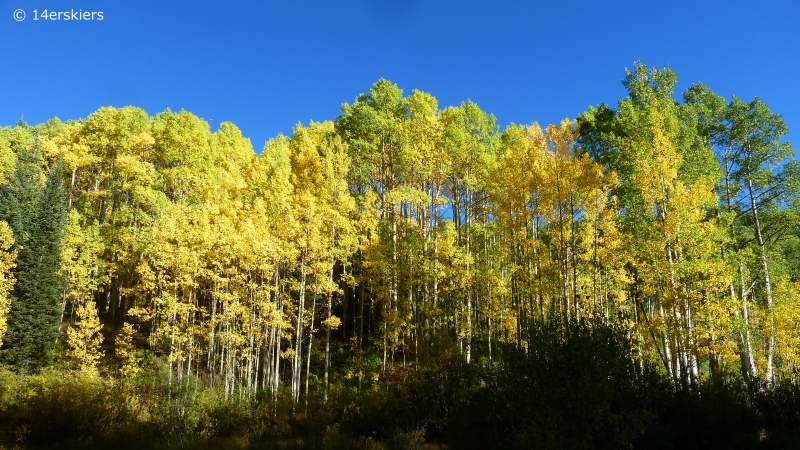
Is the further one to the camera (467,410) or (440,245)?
(440,245)

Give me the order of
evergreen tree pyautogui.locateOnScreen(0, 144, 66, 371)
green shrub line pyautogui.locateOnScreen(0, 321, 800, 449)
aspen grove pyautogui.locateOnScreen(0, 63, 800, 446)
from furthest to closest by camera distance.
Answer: evergreen tree pyautogui.locateOnScreen(0, 144, 66, 371)
aspen grove pyautogui.locateOnScreen(0, 63, 800, 446)
green shrub line pyautogui.locateOnScreen(0, 321, 800, 449)

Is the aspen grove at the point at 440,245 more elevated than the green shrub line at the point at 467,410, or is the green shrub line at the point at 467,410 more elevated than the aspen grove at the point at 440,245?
the aspen grove at the point at 440,245

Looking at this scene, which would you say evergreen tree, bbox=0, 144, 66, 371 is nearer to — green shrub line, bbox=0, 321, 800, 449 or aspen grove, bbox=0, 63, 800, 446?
aspen grove, bbox=0, 63, 800, 446

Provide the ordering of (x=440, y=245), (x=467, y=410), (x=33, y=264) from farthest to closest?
(x=33, y=264) → (x=440, y=245) → (x=467, y=410)

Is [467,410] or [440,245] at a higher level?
[440,245]

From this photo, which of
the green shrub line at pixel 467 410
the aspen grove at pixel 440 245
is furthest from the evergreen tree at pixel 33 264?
the green shrub line at pixel 467 410

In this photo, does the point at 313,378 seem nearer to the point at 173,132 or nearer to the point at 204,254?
the point at 204,254

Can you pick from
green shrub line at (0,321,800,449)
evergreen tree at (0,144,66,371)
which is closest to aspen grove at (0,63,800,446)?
evergreen tree at (0,144,66,371)

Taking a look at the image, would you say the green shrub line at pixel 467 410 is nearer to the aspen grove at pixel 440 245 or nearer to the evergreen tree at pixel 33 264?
the aspen grove at pixel 440 245

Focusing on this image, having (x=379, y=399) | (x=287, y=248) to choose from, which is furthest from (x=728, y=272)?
(x=287, y=248)

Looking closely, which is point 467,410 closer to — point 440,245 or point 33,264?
point 440,245

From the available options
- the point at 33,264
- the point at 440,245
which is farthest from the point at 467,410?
the point at 33,264

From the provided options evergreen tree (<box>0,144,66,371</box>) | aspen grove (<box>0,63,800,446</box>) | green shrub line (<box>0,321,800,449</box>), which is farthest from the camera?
evergreen tree (<box>0,144,66,371</box>)

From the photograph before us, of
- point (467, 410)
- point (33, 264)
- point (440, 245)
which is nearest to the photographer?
point (467, 410)
